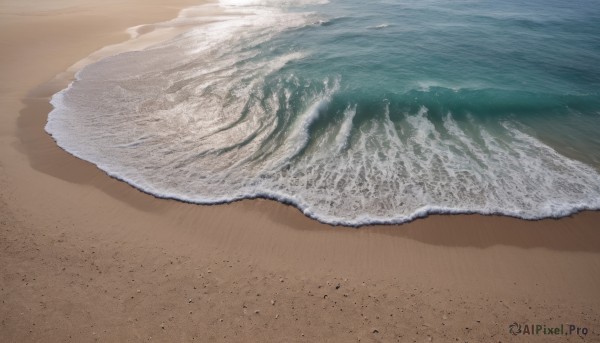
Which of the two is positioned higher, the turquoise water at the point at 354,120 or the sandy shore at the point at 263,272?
the turquoise water at the point at 354,120

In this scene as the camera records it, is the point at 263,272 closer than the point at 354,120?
Yes

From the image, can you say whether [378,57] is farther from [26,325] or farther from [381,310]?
[26,325]

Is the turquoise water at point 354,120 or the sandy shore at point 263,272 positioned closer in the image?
the sandy shore at point 263,272

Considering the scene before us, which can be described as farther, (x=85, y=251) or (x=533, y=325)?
(x=85, y=251)

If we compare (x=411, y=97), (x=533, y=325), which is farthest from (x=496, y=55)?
(x=533, y=325)

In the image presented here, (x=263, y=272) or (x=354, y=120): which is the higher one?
(x=354, y=120)
